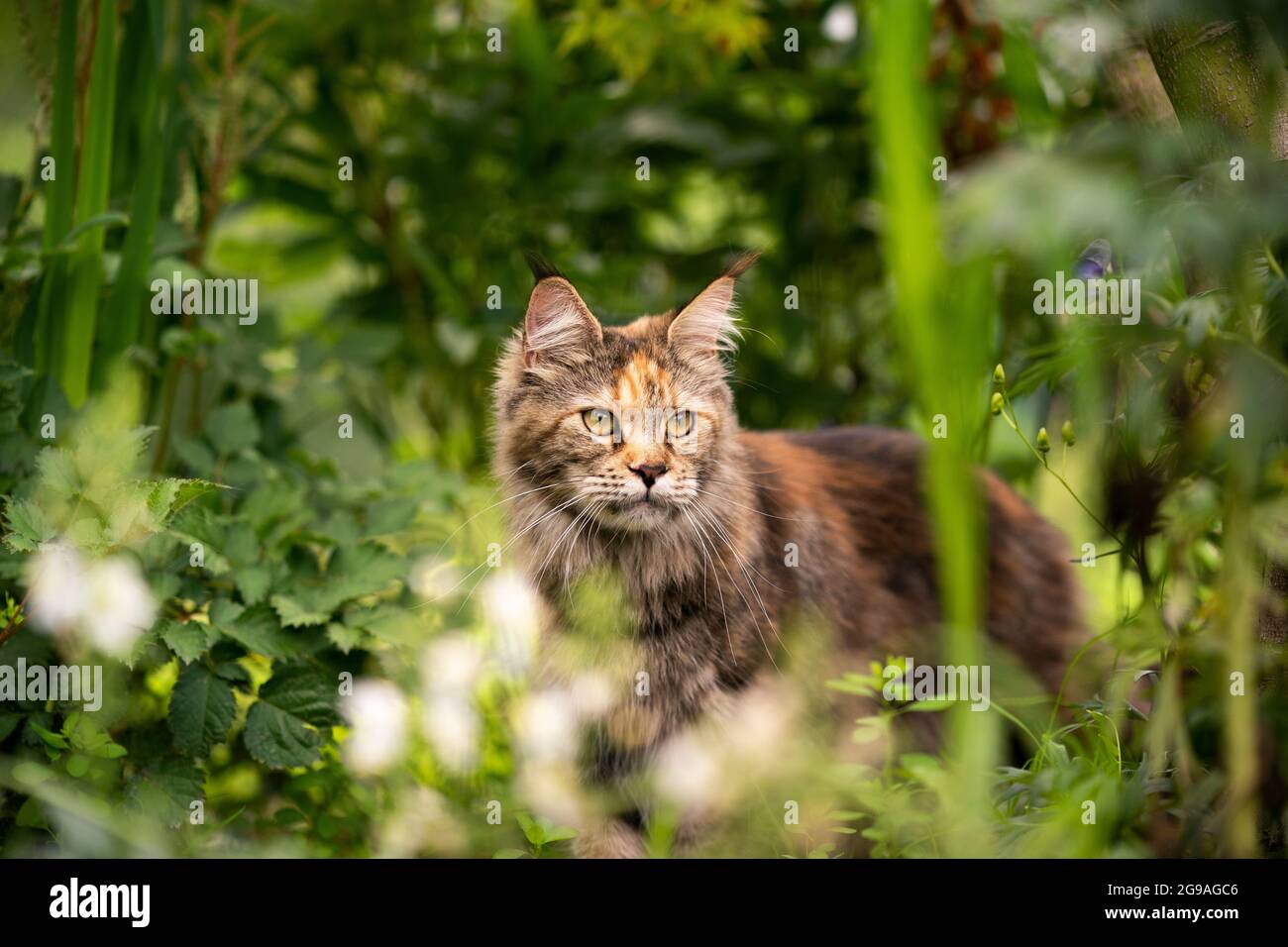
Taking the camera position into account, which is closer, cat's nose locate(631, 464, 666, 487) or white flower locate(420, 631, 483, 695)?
cat's nose locate(631, 464, 666, 487)

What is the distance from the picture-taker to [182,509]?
2.32 meters

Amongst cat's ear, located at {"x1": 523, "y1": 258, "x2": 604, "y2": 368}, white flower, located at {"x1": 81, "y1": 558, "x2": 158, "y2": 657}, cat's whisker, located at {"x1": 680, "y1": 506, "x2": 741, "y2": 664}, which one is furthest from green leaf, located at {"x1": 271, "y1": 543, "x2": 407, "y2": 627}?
cat's whisker, located at {"x1": 680, "y1": 506, "x2": 741, "y2": 664}

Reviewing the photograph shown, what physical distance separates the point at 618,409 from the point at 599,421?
Answer: 0.05 m

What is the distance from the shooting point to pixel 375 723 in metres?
2.38

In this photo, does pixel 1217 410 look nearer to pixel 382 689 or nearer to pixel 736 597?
pixel 736 597

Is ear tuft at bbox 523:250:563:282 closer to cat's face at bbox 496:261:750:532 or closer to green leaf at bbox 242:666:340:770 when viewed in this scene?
cat's face at bbox 496:261:750:532

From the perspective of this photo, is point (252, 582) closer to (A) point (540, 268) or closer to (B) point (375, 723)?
(B) point (375, 723)

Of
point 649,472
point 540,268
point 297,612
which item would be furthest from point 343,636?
point 540,268

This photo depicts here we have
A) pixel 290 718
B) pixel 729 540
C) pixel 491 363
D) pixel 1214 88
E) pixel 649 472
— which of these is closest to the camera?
pixel 1214 88

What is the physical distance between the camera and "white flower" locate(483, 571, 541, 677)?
2.46 metres

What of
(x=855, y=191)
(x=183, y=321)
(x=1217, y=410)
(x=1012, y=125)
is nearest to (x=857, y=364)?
(x=855, y=191)

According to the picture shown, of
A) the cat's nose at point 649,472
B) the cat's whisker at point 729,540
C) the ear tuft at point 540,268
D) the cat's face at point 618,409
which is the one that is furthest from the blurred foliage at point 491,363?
the ear tuft at point 540,268

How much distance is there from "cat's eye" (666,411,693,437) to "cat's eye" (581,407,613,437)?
0.37ft

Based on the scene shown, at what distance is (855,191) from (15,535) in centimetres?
280
